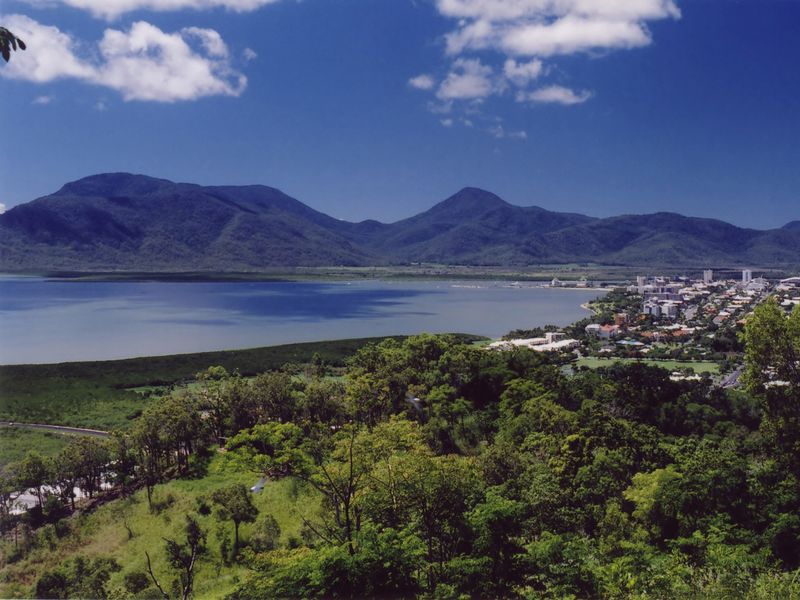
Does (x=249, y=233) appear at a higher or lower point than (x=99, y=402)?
higher

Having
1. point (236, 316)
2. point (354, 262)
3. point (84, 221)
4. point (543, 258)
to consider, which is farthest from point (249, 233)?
point (236, 316)

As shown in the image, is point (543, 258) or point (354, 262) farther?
point (543, 258)

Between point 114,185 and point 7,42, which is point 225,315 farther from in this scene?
point 114,185

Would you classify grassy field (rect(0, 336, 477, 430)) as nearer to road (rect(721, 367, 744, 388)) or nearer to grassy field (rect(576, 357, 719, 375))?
grassy field (rect(576, 357, 719, 375))

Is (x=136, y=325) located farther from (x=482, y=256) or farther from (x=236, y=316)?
(x=482, y=256)

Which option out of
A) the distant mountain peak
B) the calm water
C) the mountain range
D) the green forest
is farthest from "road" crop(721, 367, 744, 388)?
the distant mountain peak

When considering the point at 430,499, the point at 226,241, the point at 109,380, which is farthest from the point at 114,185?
the point at 430,499

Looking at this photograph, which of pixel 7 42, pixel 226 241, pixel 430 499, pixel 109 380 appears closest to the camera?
pixel 7 42
